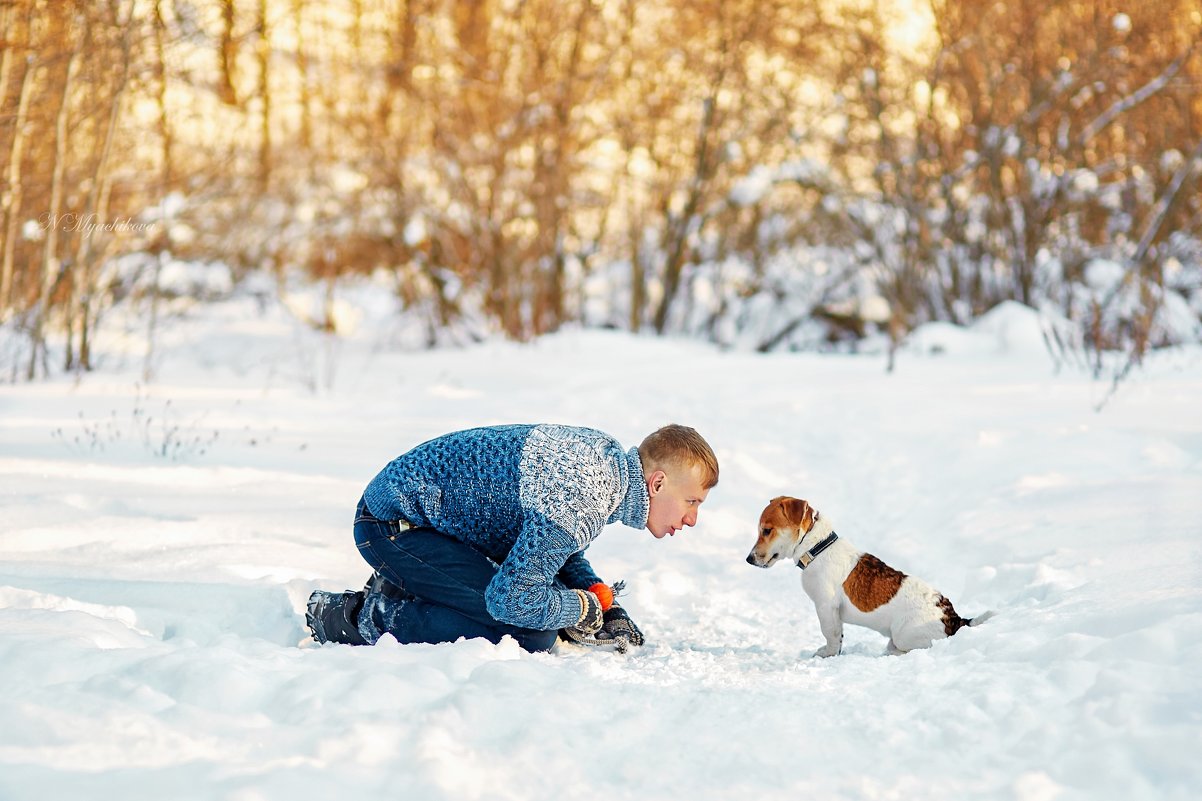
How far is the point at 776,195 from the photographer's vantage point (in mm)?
16297

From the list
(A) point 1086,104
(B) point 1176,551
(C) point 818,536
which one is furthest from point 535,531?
(A) point 1086,104

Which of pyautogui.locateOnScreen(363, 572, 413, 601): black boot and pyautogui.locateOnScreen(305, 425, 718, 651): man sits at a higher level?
pyautogui.locateOnScreen(305, 425, 718, 651): man

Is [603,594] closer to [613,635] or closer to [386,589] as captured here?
[613,635]

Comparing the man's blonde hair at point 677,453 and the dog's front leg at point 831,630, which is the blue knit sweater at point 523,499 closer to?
the man's blonde hair at point 677,453

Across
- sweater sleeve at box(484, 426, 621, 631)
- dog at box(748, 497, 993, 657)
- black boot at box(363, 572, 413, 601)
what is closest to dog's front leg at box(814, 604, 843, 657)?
dog at box(748, 497, 993, 657)

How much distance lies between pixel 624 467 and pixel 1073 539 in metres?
2.54

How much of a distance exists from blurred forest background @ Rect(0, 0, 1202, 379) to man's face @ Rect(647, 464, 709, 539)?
31.2 ft

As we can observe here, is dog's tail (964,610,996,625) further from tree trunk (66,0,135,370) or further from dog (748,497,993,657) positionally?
tree trunk (66,0,135,370)

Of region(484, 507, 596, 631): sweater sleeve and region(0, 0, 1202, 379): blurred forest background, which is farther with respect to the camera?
region(0, 0, 1202, 379): blurred forest background

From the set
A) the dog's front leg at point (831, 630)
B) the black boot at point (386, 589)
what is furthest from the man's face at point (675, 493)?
the black boot at point (386, 589)

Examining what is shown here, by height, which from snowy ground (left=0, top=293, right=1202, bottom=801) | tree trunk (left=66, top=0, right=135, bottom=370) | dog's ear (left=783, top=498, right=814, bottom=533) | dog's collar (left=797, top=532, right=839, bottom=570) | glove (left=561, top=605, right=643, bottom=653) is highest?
tree trunk (left=66, top=0, right=135, bottom=370)

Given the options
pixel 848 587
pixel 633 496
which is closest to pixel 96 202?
pixel 633 496

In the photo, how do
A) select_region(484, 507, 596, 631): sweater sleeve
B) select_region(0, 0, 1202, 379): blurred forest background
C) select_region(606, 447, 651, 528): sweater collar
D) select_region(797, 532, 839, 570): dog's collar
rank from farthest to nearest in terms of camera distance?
select_region(0, 0, 1202, 379): blurred forest background < select_region(797, 532, 839, 570): dog's collar < select_region(606, 447, 651, 528): sweater collar < select_region(484, 507, 596, 631): sweater sleeve

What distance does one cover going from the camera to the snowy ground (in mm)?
2568
